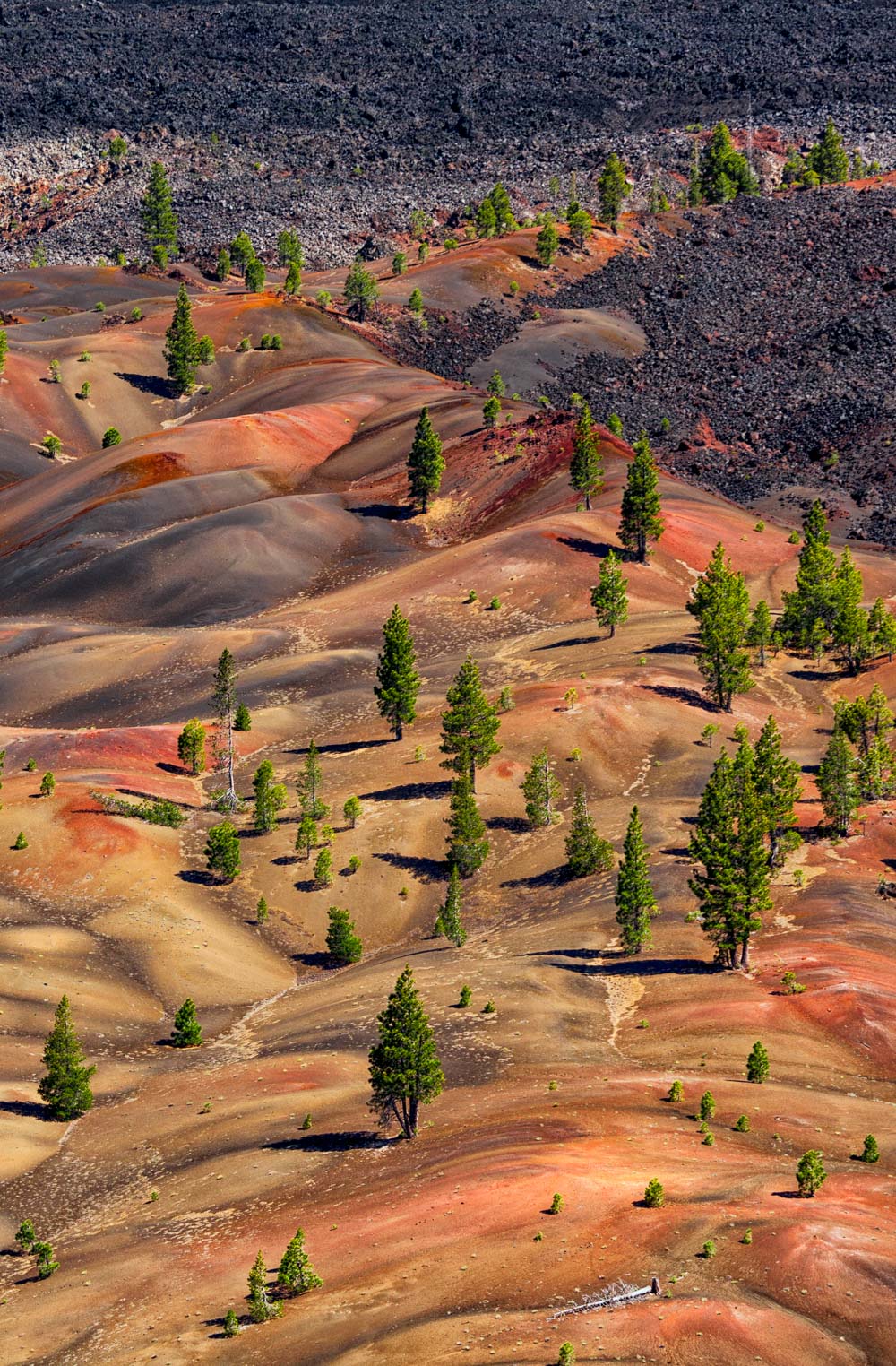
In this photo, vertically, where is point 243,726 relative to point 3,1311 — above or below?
below

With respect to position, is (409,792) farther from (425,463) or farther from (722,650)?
(425,463)

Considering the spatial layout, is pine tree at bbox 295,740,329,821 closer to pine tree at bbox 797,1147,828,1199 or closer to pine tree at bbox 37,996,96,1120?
pine tree at bbox 37,996,96,1120

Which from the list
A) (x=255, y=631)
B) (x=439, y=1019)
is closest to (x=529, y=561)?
(x=255, y=631)

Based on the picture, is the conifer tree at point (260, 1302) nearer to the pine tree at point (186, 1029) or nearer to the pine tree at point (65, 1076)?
the pine tree at point (65, 1076)

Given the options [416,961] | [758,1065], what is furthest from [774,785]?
[758,1065]

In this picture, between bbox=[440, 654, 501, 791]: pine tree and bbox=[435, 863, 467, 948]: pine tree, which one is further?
bbox=[440, 654, 501, 791]: pine tree

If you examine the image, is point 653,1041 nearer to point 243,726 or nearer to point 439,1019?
point 439,1019

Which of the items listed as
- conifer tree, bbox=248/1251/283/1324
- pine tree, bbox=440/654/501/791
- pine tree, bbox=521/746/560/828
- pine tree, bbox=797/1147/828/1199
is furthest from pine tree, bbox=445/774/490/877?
conifer tree, bbox=248/1251/283/1324
